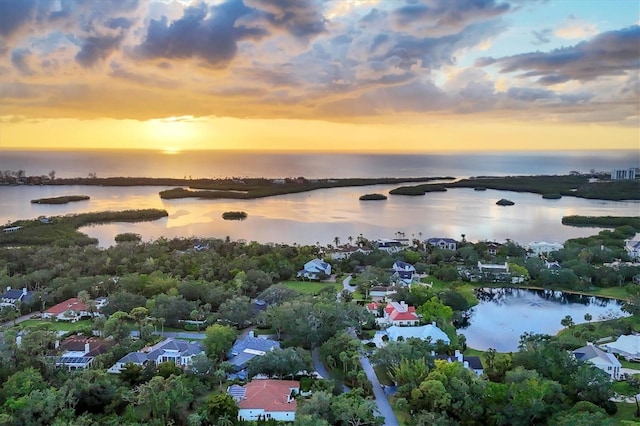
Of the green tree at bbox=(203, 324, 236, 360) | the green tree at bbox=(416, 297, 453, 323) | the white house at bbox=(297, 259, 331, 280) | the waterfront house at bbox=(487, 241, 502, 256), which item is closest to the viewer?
the green tree at bbox=(203, 324, 236, 360)

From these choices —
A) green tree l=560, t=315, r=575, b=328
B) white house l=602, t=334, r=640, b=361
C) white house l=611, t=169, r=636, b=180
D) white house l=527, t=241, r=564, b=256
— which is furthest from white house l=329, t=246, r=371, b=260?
white house l=611, t=169, r=636, b=180

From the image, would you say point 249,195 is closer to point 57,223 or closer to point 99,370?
point 57,223

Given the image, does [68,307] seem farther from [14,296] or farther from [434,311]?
[434,311]

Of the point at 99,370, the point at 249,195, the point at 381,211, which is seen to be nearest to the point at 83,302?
the point at 99,370

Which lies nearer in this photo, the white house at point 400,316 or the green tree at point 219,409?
the green tree at point 219,409

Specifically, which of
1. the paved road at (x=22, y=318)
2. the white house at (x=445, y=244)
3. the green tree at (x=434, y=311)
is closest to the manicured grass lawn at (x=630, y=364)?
the green tree at (x=434, y=311)

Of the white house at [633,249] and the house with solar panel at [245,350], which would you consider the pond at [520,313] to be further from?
the white house at [633,249]

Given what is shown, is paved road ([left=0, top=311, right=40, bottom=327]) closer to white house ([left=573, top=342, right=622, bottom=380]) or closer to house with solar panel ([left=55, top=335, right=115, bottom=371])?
house with solar panel ([left=55, top=335, right=115, bottom=371])
